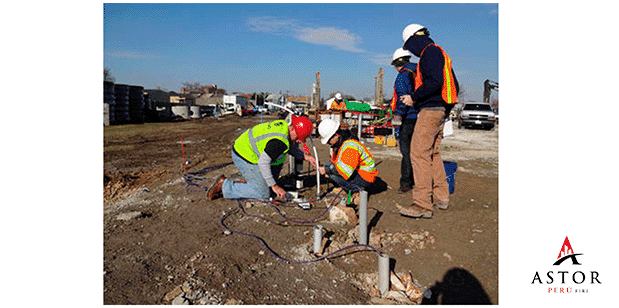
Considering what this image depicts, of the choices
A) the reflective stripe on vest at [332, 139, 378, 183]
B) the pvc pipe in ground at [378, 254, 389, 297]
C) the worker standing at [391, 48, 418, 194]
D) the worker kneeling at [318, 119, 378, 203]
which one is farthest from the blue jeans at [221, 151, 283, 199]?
the pvc pipe in ground at [378, 254, 389, 297]

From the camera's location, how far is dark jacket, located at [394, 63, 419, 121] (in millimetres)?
4930

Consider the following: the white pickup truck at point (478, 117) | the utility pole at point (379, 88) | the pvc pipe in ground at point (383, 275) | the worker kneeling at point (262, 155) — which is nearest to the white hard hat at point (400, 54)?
the worker kneeling at point (262, 155)

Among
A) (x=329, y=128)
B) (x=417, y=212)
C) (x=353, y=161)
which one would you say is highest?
(x=329, y=128)

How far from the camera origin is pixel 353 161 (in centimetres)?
466

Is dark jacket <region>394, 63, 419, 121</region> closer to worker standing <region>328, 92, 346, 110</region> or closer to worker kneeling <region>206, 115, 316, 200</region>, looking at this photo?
worker kneeling <region>206, 115, 316, 200</region>

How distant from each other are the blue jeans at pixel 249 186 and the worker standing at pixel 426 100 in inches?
71.6

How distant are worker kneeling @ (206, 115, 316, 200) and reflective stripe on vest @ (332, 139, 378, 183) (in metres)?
0.52

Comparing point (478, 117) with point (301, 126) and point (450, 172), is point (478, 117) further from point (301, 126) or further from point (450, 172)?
point (301, 126)

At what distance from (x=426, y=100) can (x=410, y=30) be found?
87 cm

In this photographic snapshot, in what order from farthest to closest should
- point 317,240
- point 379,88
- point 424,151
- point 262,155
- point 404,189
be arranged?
point 379,88
point 404,189
point 262,155
point 424,151
point 317,240

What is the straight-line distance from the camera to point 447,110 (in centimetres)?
431

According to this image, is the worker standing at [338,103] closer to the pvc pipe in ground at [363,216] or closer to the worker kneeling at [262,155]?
the worker kneeling at [262,155]

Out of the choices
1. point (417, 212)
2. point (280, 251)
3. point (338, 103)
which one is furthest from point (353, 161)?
point (338, 103)

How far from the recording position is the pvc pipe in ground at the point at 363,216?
3.33 m
